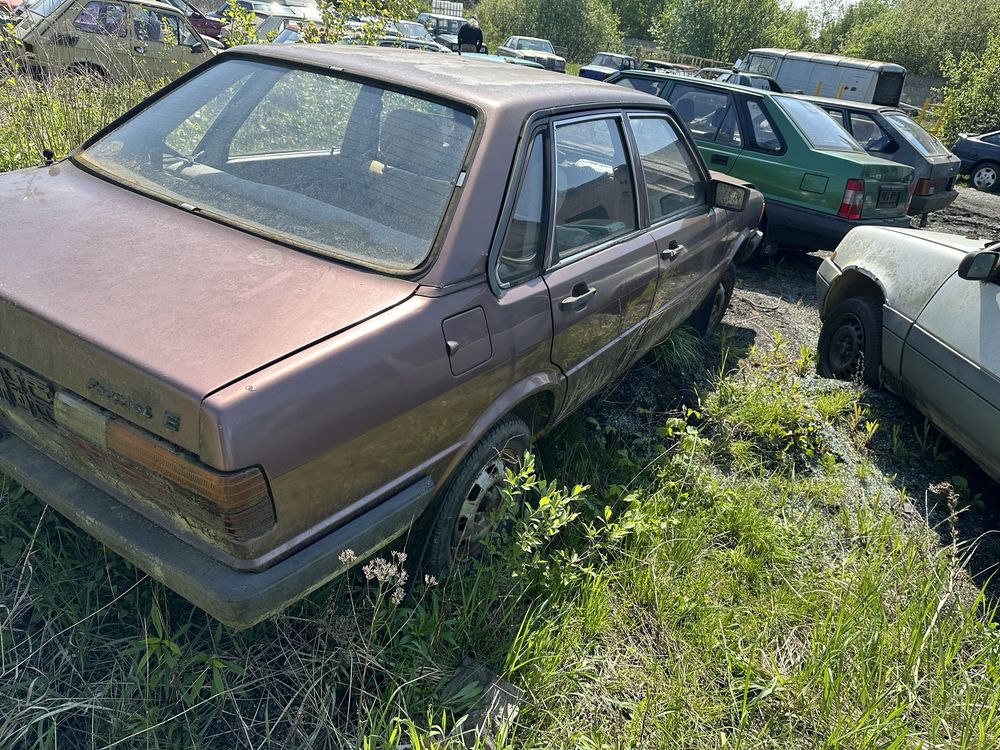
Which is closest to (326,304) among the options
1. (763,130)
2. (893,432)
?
(893,432)

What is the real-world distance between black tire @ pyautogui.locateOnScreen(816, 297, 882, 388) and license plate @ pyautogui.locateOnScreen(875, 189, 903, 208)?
246 centimetres

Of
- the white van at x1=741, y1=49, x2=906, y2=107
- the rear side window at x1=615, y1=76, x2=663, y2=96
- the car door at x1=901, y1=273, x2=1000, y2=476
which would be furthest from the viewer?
the white van at x1=741, y1=49, x2=906, y2=107

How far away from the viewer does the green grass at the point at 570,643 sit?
6.66 feet

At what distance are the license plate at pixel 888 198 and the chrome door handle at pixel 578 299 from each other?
17.0 ft

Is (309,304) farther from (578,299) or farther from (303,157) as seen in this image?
(578,299)

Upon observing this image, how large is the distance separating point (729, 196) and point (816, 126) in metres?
3.91

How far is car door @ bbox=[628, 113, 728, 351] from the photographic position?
11.4 feet

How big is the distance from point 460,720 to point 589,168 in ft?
7.01

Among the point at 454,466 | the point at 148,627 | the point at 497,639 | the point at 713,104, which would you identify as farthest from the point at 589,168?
the point at 713,104

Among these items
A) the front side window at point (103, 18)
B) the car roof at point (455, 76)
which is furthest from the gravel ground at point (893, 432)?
the front side window at point (103, 18)

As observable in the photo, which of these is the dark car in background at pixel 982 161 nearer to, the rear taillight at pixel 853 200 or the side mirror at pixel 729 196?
the rear taillight at pixel 853 200

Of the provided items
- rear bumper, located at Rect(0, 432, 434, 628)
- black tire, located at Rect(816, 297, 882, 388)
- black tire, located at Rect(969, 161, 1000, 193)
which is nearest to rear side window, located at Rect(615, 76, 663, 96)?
black tire, located at Rect(816, 297, 882, 388)

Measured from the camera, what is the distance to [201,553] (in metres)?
1.80

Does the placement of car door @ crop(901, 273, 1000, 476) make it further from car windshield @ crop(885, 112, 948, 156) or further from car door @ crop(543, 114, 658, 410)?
car windshield @ crop(885, 112, 948, 156)
